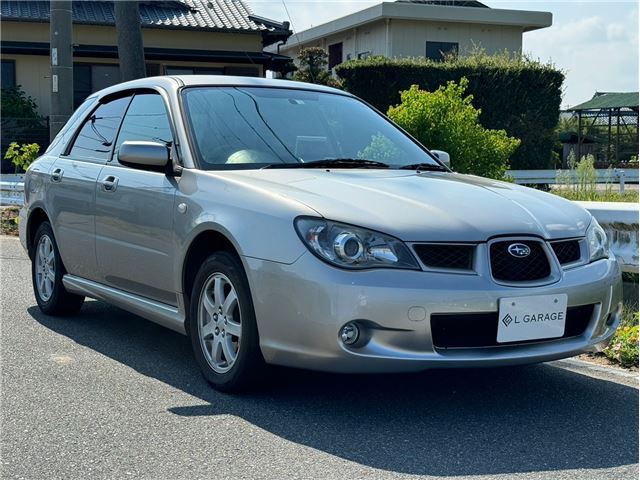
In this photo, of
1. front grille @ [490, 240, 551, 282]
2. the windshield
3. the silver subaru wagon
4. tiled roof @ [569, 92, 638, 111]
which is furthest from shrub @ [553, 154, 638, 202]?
tiled roof @ [569, 92, 638, 111]

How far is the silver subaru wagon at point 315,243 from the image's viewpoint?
409 cm

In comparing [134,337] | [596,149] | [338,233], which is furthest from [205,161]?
[596,149]

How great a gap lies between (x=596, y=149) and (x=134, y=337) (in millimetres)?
31637

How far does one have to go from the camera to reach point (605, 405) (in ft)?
15.2

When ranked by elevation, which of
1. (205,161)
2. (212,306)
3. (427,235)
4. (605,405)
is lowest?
(605,405)

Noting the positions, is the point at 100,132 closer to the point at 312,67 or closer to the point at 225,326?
the point at 225,326

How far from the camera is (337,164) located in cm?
528

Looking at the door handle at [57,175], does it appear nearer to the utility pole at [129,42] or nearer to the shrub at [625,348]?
the shrub at [625,348]

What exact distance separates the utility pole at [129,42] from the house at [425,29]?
1913 centimetres

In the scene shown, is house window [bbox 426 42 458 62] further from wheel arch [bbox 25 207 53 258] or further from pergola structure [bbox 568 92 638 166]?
wheel arch [bbox 25 207 53 258]

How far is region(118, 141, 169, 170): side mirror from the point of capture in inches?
200

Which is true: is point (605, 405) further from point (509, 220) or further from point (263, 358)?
point (263, 358)

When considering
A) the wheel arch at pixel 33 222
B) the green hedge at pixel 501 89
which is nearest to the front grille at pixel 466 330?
the wheel arch at pixel 33 222

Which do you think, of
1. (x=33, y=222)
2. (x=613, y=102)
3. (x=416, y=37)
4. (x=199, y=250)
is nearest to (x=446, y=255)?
(x=199, y=250)
